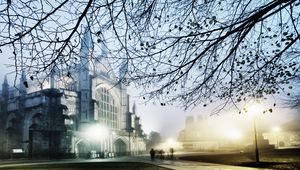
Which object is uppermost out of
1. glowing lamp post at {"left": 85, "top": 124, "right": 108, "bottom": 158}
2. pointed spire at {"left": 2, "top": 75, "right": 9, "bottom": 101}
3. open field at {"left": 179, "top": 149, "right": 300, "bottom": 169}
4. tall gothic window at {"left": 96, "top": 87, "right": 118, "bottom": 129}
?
pointed spire at {"left": 2, "top": 75, "right": 9, "bottom": 101}

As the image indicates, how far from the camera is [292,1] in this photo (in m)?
7.49

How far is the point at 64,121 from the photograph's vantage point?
5309 centimetres

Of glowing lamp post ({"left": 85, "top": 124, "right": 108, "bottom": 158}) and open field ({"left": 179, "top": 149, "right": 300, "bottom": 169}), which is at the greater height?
glowing lamp post ({"left": 85, "top": 124, "right": 108, "bottom": 158})

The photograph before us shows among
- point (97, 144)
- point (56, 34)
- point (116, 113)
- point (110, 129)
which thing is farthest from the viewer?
point (116, 113)

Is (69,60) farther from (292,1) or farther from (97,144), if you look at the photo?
(97,144)

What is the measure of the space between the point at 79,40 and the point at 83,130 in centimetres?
5234

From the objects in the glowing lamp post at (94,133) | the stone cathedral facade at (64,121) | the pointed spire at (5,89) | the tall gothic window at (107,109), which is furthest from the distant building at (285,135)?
the pointed spire at (5,89)

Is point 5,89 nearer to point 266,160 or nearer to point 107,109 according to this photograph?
point 107,109

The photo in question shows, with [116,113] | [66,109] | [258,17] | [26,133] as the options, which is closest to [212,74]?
[258,17]

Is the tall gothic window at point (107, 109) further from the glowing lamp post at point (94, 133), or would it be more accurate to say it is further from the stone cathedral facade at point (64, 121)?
the glowing lamp post at point (94, 133)

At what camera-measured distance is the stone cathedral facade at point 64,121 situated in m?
51.3

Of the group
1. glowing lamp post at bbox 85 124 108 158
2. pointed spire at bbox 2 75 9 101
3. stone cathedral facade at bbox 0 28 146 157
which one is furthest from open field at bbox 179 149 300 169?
pointed spire at bbox 2 75 9 101

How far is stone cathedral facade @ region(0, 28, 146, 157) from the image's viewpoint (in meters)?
51.3

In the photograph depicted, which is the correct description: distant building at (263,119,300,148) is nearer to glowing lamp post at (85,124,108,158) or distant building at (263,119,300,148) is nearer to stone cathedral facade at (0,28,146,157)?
stone cathedral facade at (0,28,146,157)
